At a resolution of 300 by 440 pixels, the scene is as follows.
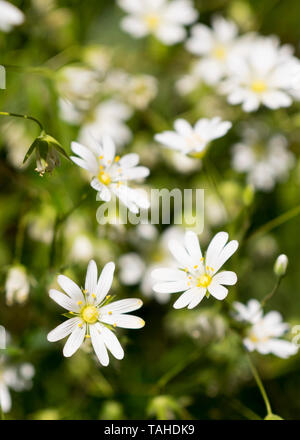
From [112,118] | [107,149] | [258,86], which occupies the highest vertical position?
[112,118]

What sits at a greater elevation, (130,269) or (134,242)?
(134,242)

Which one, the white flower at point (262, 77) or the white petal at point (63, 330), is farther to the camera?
the white flower at point (262, 77)

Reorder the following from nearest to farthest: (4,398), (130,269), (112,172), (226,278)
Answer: (226,278) → (112,172) → (4,398) → (130,269)

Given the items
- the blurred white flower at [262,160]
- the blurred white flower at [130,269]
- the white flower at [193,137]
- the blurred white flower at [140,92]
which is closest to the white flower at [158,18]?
the blurred white flower at [140,92]

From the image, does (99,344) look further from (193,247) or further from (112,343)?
(193,247)

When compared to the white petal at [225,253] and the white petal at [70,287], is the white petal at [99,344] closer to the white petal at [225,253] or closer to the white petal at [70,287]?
the white petal at [70,287]

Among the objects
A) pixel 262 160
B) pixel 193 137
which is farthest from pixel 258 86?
pixel 262 160
